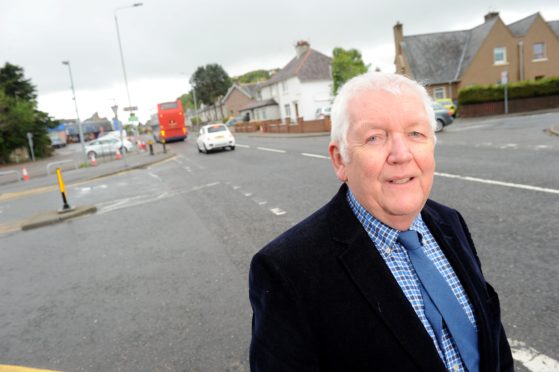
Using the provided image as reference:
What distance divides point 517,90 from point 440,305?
32979 mm

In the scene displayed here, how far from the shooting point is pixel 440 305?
1595mm

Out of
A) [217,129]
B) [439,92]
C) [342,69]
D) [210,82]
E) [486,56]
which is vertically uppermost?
[210,82]

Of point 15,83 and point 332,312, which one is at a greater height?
point 15,83

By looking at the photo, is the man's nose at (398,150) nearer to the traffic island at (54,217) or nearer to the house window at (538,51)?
the traffic island at (54,217)

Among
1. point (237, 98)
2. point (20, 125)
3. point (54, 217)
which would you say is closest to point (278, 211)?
point (54, 217)

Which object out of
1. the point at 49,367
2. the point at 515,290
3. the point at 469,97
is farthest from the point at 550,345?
the point at 469,97

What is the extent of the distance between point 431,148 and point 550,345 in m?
2.09

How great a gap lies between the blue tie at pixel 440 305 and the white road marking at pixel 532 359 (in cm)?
139

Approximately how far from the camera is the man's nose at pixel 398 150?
1.67m

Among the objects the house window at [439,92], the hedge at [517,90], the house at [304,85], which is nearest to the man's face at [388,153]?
the hedge at [517,90]

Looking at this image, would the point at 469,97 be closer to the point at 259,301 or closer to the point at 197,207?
the point at 197,207

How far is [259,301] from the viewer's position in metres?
1.54

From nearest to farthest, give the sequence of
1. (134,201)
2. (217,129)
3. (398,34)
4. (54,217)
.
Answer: (54,217) → (134,201) → (217,129) → (398,34)

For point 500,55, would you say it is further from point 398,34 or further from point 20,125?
point 20,125
